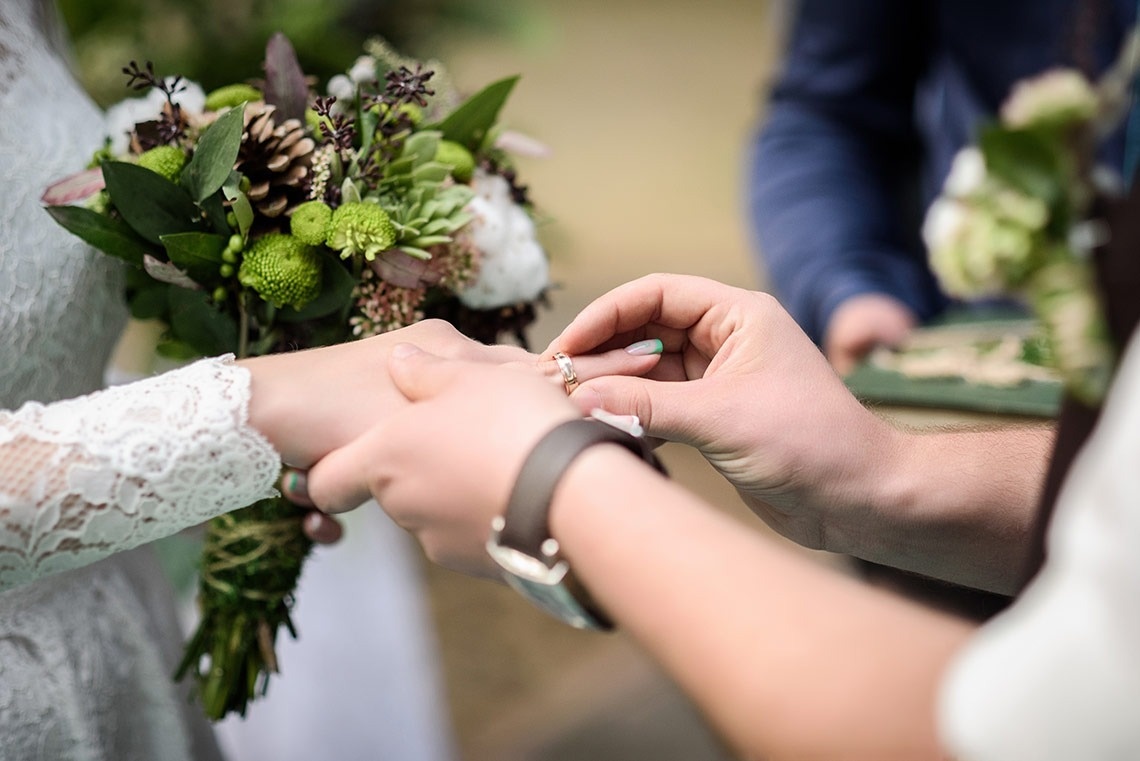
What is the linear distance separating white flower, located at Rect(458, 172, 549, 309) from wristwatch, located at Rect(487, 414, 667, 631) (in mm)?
337

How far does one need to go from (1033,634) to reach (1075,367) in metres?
0.15

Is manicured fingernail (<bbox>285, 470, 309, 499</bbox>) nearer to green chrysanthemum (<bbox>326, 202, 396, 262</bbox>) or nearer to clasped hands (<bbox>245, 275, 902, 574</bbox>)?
clasped hands (<bbox>245, 275, 902, 574</bbox>)

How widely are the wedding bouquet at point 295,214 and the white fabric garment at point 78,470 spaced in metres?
0.06

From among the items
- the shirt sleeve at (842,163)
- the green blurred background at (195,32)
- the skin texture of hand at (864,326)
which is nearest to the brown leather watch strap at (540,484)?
the green blurred background at (195,32)

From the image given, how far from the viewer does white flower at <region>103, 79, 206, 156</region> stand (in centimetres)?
90

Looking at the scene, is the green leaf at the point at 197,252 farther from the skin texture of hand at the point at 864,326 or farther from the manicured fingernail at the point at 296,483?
the skin texture of hand at the point at 864,326

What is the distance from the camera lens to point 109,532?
709 millimetres

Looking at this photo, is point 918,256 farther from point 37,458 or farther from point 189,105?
point 37,458

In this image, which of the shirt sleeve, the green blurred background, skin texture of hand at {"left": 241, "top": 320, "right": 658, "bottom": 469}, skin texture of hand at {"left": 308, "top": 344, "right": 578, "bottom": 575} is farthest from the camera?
the shirt sleeve

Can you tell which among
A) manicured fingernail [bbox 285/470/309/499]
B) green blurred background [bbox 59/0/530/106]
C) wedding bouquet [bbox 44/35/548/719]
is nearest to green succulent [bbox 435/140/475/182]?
wedding bouquet [bbox 44/35/548/719]

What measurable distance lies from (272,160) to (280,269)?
10 centimetres

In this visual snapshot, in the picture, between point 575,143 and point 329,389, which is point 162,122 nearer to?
point 329,389

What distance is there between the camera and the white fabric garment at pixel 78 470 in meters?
0.69

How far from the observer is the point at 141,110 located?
930 mm
